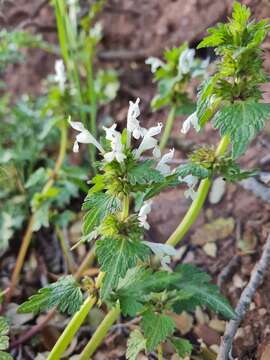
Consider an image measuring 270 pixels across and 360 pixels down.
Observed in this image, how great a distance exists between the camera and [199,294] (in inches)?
41.8

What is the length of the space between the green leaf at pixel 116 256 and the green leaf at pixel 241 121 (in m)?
0.27

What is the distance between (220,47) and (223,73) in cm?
6

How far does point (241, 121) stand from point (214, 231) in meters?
0.71

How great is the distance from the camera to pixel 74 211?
1.89 m

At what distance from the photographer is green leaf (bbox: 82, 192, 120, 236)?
35.1 inches

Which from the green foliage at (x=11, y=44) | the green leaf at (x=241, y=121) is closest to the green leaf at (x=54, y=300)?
the green leaf at (x=241, y=121)

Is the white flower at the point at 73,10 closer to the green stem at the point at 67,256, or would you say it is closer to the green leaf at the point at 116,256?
the green stem at the point at 67,256

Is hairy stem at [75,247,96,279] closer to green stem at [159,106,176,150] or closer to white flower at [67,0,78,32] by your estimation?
green stem at [159,106,176,150]

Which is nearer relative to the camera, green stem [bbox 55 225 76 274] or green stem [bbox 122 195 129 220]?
green stem [bbox 122 195 129 220]

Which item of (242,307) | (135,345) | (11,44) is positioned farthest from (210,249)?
(11,44)

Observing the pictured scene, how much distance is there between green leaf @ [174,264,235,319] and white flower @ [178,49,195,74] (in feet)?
2.17

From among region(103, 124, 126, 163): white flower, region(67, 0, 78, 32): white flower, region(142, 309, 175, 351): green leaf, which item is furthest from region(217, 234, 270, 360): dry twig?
region(67, 0, 78, 32): white flower

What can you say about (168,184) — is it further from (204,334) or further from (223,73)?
(204,334)

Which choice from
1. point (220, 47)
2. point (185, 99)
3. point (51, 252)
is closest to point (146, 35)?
point (185, 99)
